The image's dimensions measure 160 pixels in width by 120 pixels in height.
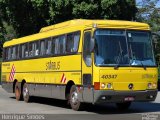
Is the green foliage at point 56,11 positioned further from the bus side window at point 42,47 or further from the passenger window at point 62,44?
the passenger window at point 62,44

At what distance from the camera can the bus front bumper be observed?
Result: 16516 millimetres

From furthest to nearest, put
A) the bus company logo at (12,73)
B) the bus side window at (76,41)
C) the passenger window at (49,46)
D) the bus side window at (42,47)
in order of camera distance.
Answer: the bus company logo at (12,73) → the bus side window at (42,47) → the passenger window at (49,46) → the bus side window at (76,41)

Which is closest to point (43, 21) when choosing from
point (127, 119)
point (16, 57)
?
point (16, 57)

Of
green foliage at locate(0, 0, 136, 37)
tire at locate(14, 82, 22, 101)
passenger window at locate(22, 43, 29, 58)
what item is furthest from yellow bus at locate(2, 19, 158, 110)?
green foliage at locate(0, 0, 136, 37)

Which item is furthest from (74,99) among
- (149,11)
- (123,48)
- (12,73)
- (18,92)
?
(149,11)

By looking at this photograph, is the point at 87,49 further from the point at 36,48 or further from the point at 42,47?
the point at 36,48

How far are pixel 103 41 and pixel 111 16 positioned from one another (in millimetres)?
20022

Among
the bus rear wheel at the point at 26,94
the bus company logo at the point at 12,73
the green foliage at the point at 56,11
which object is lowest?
the bus rear wheel at the point at 26,94

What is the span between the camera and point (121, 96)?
16.8 metres

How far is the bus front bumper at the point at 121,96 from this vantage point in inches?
650

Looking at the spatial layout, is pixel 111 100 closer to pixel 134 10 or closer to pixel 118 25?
pixel 118 25

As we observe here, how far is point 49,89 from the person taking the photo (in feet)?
67.6

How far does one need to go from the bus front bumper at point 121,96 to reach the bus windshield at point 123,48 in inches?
36.1

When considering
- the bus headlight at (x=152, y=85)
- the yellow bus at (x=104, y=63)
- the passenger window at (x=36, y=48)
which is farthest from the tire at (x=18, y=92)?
the bus headlight at (x=152, y=85)
